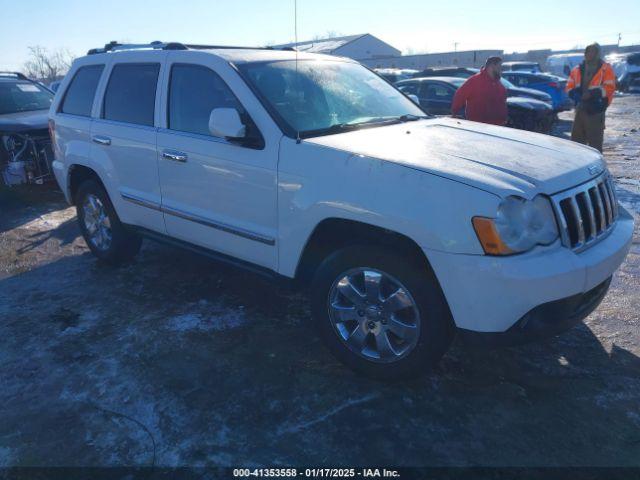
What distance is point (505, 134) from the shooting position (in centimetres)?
350

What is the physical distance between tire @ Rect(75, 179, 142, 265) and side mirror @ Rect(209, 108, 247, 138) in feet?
6.39

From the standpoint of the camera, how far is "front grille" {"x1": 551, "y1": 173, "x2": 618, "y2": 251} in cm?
257

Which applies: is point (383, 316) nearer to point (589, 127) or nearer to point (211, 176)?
point (211, 176)

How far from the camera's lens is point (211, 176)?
11.4ft

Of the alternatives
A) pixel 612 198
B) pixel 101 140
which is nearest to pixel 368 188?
pixel 612 198

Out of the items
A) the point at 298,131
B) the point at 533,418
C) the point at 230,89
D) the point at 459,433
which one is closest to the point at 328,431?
the point at 459,433

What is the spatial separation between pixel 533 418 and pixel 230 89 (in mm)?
2702

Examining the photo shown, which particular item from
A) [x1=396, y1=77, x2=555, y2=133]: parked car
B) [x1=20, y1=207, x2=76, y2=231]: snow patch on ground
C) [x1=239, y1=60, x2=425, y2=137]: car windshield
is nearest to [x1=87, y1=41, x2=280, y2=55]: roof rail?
[x1=239, y1=60, x2=425, y2=137]: car windshield

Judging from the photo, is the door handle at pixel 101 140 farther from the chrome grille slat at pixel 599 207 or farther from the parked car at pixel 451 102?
the parked car at pixel 451 102

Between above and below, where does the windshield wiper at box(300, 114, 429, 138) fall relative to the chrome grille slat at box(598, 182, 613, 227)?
above

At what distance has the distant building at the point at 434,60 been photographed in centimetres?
4444

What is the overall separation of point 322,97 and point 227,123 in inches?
32.1

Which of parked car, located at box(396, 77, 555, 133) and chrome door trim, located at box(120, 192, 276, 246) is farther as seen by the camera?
parked car, located at box(396, 77, 555, 133)

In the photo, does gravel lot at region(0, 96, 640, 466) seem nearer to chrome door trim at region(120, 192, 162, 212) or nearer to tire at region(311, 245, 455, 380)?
tire at region(311, 245, 455, 380)
